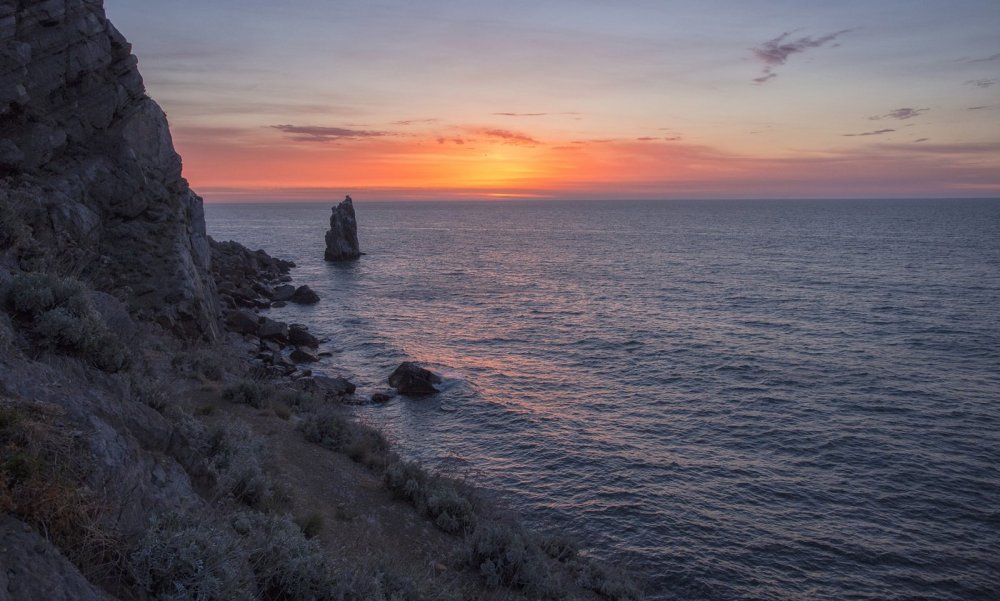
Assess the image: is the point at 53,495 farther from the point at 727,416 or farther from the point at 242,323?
the point at 242,323

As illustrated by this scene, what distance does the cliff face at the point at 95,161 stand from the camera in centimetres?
1969

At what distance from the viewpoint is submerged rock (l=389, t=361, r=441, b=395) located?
30.6 metres

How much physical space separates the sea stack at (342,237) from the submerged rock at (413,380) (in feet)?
207

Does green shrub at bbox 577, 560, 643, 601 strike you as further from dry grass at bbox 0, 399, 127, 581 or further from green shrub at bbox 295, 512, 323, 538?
dry grass at bbox 0, 399, 127, 581

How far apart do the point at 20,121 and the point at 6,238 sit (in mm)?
11890

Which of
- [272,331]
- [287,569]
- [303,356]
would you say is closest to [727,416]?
[303,356]

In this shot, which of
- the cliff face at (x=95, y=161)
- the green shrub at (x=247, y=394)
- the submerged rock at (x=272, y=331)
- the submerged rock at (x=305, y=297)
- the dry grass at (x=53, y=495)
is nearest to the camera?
the dry grass at (x=53, y=495)

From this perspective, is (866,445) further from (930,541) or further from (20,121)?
(20,121)

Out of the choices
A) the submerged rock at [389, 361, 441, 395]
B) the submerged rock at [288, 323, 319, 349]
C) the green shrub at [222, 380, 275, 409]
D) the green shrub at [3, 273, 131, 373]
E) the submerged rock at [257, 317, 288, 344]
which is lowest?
the submerged rock at [389, 361, 441, 395]

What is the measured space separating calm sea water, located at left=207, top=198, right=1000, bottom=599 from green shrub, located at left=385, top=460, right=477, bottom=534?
5139 mm

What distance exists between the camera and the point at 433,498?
14.3 meters

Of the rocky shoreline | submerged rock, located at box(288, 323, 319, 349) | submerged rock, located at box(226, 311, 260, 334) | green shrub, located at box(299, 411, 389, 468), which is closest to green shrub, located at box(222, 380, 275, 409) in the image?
the rocky shoreline

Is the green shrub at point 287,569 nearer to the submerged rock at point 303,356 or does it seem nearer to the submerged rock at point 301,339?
the submerged rock at point 303,356

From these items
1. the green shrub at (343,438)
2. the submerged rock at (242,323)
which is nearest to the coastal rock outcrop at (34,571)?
the green shrub at (343,438)
